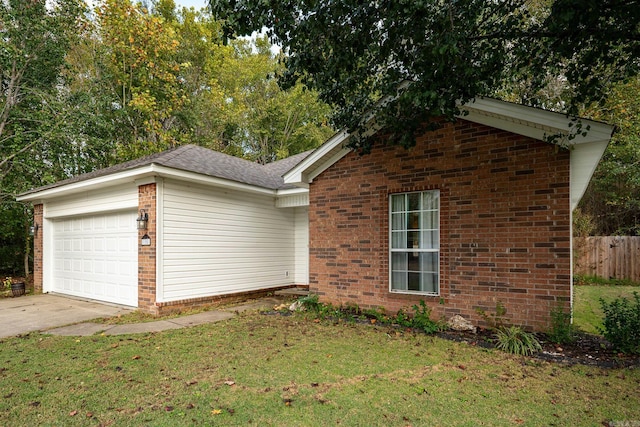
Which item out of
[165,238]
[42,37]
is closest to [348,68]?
[165,238]

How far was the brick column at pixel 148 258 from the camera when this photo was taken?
7.50 metres

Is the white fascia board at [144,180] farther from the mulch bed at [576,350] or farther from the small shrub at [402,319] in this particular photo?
the mulch bed at [576,350]

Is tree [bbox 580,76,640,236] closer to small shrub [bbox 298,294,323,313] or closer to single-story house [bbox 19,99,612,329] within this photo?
single-story house [bbox 19,99,612,329]

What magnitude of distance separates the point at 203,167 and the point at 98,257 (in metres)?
3.81

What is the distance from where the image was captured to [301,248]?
11.3 meters

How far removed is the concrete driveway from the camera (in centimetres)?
668

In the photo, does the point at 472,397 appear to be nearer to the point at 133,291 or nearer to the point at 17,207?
the point at 133,291

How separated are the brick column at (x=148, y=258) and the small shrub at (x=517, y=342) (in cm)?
654

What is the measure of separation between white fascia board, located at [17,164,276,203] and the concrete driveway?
2940mm

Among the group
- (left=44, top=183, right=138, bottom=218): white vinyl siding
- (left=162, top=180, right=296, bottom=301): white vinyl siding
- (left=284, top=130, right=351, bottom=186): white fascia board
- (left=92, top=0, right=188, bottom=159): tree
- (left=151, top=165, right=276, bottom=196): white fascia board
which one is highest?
(left=92, top=0, right=188, bottom=159): tree

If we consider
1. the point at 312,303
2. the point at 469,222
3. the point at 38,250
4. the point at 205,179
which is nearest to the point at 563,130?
the point at 469,222

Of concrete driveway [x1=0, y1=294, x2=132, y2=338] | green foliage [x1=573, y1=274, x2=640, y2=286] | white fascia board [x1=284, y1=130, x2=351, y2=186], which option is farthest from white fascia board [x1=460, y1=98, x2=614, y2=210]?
green foliage [x1=573, y1=274, x2=640, y2=286]

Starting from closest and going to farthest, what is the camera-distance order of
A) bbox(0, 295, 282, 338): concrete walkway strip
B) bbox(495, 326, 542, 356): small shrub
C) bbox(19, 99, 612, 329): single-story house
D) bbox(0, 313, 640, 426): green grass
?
1. bbox(0, 313, 640, 426): green grass
2. bbox(495, 326, 542, 356): small shrub
3. bbox(19, 99, 612, 329): single-story house
4. bbox(0, 295, 282, 338): concrete walkway strip

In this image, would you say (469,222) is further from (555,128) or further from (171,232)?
(171,232)
